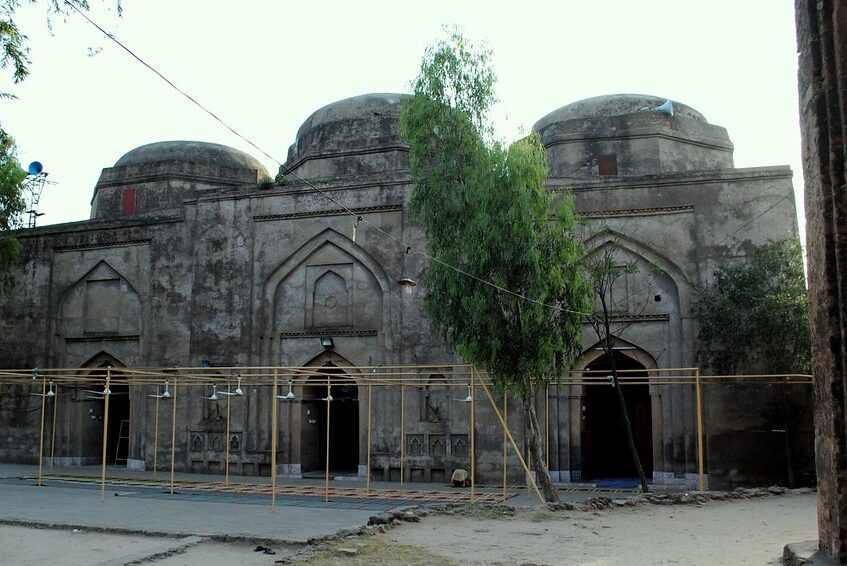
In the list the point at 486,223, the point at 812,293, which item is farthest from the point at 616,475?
the point at 812,293

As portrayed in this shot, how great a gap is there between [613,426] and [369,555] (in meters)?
12.9

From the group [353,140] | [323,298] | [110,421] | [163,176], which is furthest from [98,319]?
[353,140]

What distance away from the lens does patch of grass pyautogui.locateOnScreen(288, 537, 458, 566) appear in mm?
7586

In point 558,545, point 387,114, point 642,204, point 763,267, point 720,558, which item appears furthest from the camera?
point 387,114

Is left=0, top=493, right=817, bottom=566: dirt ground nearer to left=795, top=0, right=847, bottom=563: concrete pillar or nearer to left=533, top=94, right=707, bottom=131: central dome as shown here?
left=795, top=0, right=847, bottom=563: concrete pillar

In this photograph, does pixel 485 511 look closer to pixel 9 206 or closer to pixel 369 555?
pixel 369 555

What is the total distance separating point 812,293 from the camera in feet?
18.6

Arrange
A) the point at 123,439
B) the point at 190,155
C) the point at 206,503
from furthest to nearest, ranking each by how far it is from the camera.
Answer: the point at 190,155 → the point at 123,439 → the point at 206,503

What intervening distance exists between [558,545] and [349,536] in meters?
2.18

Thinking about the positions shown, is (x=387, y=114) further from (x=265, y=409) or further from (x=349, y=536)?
(x=349, y=536)

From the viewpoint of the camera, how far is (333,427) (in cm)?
2005

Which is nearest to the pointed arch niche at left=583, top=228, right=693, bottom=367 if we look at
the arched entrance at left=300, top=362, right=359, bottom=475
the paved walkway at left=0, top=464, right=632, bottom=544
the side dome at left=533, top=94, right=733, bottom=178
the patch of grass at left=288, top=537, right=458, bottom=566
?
the side dome at left=533, top=94, right=733, bottom=178

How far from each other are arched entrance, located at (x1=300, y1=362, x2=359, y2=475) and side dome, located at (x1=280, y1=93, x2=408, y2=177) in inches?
203

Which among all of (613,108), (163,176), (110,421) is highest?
(613,108)
